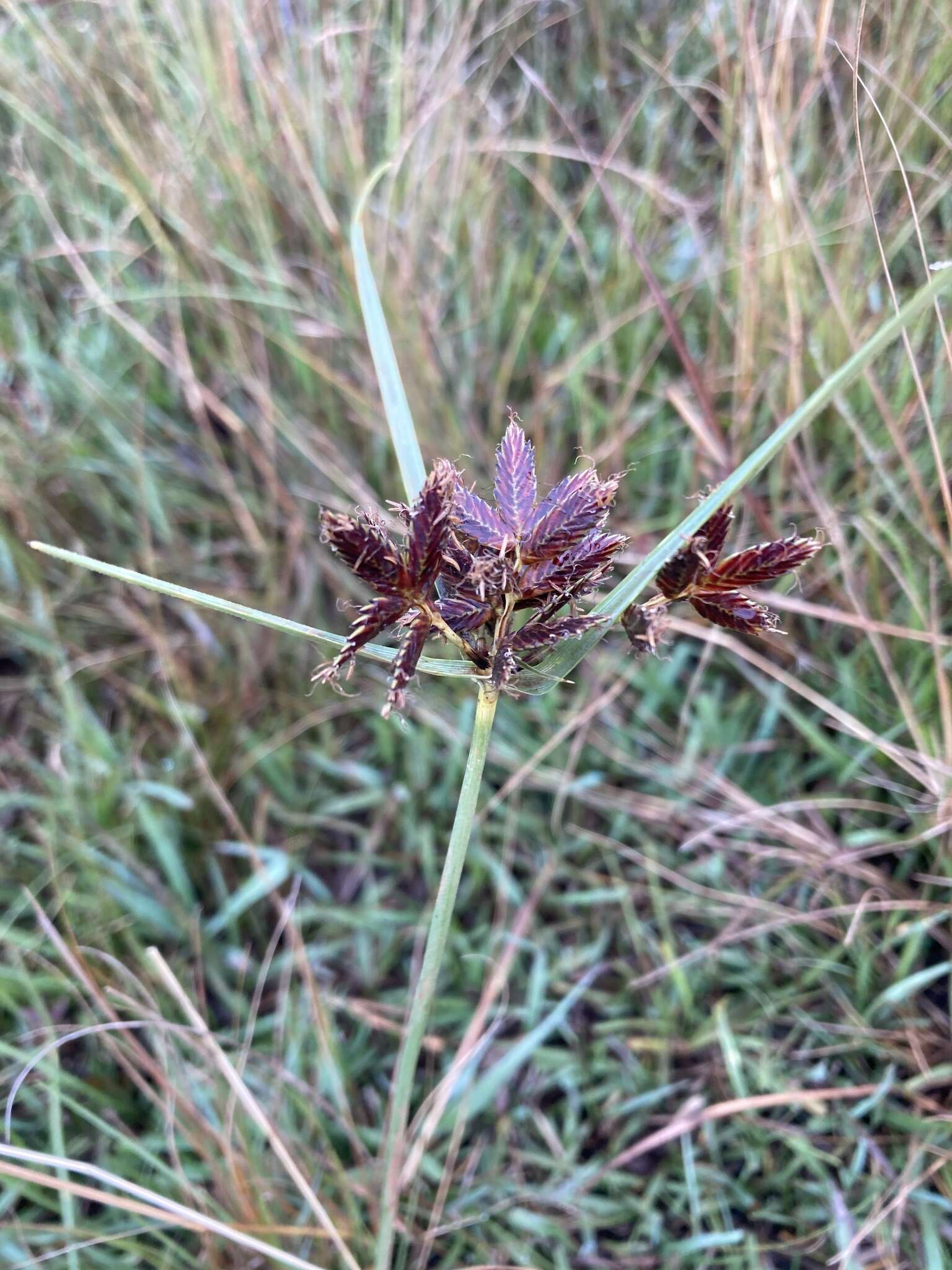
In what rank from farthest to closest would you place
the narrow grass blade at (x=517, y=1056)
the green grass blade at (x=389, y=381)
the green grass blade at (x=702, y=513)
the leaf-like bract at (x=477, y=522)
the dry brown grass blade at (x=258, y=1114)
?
the narrow grass blade at (x=517, y=1056) → the dry brown grass blade at (x=258, y=1114) → the green grass blade at (x=389, y=381) → the leaf-like bract at (x=477, y=522) → the green grass blade at (x=702, y=513)

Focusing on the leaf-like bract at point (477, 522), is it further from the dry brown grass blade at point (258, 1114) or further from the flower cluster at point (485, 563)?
the dry brown grass blade at point (258, 1114)

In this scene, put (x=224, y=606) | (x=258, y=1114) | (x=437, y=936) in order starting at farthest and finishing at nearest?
1. (x=258, y=1114)
2. (x=437, y=936)
3. (x=224, y=606)

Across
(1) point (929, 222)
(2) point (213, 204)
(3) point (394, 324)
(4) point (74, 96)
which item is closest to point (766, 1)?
(1) point (929, 222)

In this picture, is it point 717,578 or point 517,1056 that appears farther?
point 517,1056

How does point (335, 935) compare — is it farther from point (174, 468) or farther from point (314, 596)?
point (174, 468)

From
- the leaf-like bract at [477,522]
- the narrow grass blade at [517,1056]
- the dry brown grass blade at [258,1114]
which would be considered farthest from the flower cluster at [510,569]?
the narrow grass blade at [517,1056]

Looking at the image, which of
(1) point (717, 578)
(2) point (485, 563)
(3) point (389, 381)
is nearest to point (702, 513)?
(1) point (717, 578)

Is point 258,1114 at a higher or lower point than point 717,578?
lower

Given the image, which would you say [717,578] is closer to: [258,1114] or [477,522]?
[477,522]
